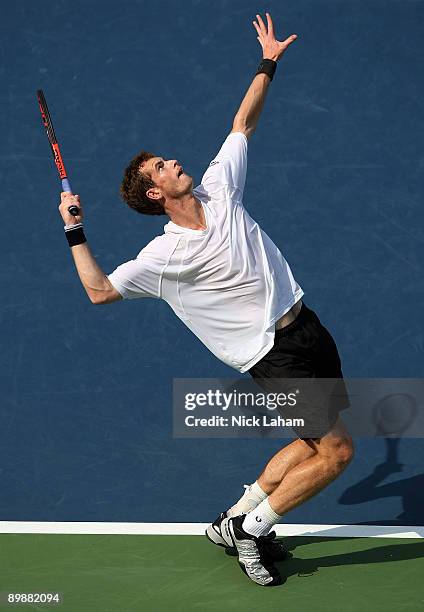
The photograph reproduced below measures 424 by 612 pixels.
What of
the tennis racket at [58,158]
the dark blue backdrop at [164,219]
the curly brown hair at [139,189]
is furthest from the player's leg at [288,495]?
the tennis racket at [58,158]

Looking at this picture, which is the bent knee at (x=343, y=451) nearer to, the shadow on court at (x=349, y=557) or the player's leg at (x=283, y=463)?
the player's leg at (x=283, y=463)

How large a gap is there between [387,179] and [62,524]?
295cm

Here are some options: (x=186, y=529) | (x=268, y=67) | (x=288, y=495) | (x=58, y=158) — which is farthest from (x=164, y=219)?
(x=288, y=495)

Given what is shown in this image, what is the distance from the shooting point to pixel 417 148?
685 centimetres

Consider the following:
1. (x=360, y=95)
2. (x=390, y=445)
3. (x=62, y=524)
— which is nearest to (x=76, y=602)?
(x=62, y=524)

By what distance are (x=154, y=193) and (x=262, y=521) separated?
148 centimetres

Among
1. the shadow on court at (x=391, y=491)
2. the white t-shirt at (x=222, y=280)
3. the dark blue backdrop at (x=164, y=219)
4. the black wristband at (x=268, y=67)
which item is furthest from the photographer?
the dark blue backdrop at (x=164, y=219)

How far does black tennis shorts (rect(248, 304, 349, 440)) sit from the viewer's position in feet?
15.1

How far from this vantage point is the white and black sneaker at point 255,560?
4.66m

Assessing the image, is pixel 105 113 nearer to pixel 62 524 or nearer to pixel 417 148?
pixel 417 148

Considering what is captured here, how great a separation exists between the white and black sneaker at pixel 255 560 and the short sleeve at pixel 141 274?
1119mm

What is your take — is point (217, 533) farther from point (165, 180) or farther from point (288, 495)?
point (165, 180)

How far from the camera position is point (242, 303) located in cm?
461

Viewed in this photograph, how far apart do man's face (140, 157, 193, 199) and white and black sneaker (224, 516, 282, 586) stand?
4.81 ft
